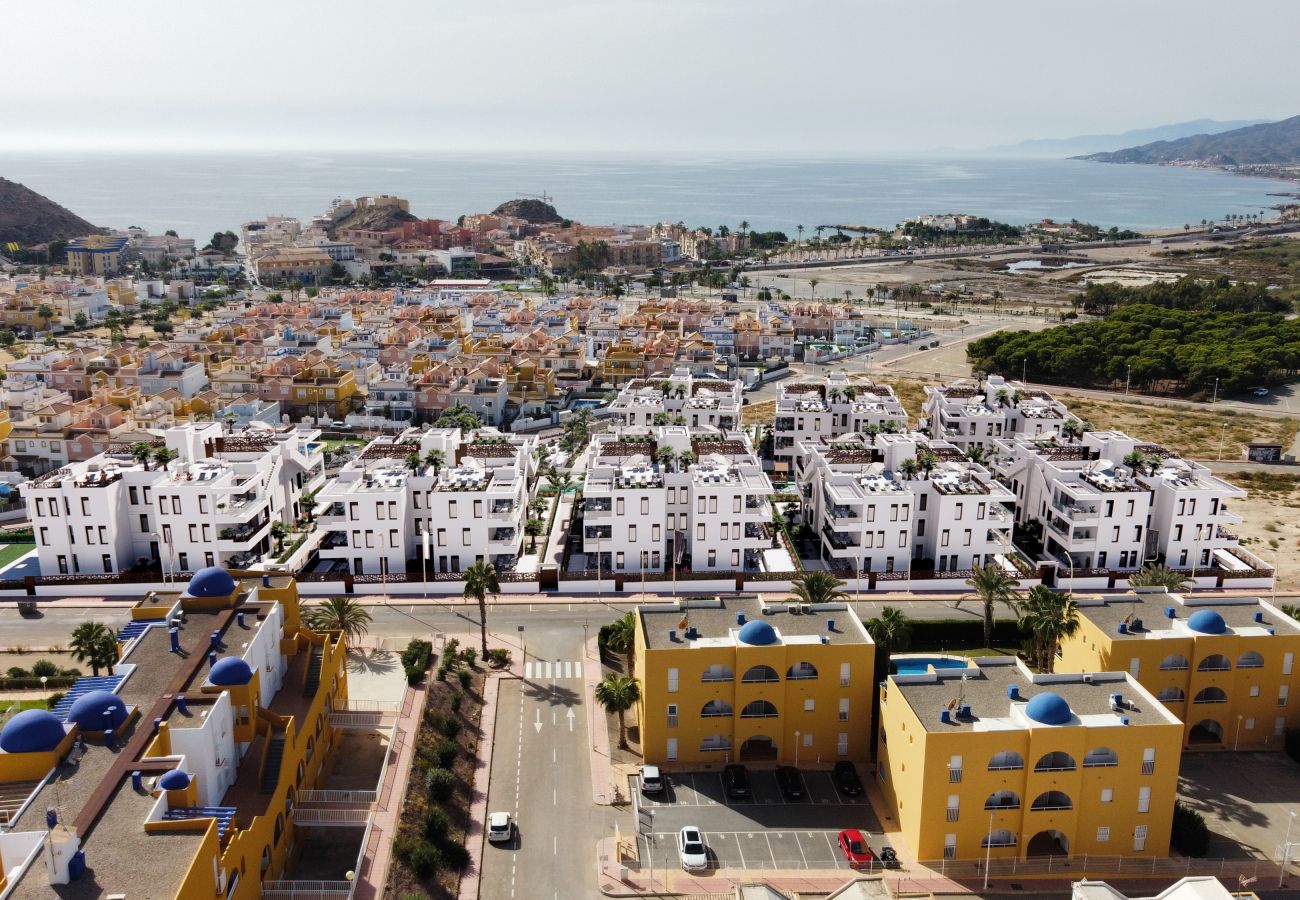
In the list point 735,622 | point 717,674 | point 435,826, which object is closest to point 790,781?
point 717,674

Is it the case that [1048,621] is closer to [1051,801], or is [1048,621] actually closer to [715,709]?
[1051,801]

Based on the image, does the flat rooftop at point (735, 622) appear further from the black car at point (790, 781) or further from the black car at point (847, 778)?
the black car at point (790, 781)

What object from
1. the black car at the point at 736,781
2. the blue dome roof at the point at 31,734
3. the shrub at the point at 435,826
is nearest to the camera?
the blue dome roof at the point at 31,734

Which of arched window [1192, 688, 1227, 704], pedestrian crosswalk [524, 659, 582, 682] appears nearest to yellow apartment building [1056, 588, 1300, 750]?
arched window [1192, 688, 1227, 704]

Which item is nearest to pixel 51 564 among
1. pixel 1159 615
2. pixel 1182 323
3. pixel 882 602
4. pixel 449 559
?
pixel 449 559

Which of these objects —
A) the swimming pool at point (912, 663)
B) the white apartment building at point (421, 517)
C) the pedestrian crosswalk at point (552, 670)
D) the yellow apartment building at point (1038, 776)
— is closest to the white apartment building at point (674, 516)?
the white apartment building at point (421, 517)

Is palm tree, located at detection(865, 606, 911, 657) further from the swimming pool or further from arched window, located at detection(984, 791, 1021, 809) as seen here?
arched window, located at detection(984, 791, 1021, 809)

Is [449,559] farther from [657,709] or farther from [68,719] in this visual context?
[68,719]

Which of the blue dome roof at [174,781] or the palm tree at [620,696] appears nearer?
the blue dome roof at [174,781]
